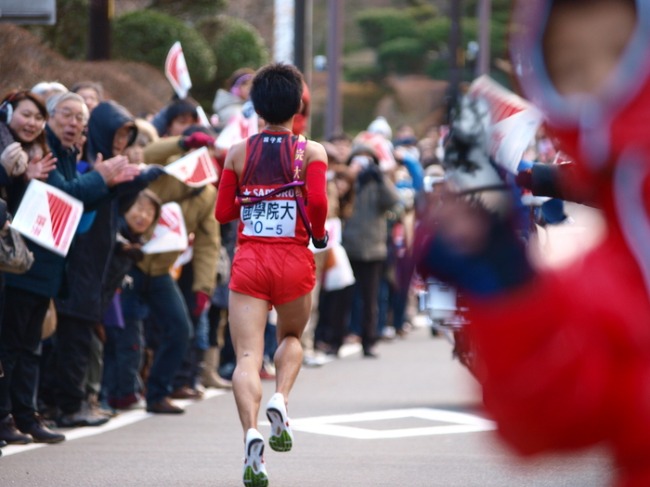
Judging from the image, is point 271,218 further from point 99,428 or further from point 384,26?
point 384,26

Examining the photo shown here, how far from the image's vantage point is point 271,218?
755 centimetres

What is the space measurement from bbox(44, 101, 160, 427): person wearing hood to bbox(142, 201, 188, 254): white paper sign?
0.67 m

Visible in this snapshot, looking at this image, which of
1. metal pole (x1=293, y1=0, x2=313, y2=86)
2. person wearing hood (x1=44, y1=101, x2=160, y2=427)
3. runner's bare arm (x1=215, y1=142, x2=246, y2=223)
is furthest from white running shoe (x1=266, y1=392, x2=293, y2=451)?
metal pole (x1=293, y1=0, x2=313, y2=86)

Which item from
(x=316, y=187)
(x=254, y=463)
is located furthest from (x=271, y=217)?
(x=254, y=463)

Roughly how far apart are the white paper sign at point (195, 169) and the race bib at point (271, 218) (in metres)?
2.90

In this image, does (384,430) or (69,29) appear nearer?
(384,430)

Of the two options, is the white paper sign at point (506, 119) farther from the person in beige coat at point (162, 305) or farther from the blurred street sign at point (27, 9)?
the blurred street sign at point (27, 9)

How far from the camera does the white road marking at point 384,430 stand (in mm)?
9617

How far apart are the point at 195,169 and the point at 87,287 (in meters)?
1.51

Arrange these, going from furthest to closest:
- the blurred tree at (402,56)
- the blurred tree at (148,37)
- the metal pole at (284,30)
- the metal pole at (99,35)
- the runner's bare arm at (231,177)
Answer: the blurred tree at (402,56), the blurred tree at (148,37), the metal pole at (284,30), the metal pole at (99,35), the runner's bare arm at (231,177)

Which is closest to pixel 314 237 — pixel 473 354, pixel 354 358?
pixel 473 354

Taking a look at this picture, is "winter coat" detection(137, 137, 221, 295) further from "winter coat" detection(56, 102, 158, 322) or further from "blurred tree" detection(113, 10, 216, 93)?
"blurred tree" detection(113, 10, 216, 93)

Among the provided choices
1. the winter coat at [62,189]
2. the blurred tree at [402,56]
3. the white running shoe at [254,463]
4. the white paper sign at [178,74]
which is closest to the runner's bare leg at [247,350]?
the white running shoe at [254,463]

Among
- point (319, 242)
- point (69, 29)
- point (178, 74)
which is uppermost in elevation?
point (319, 242)
